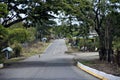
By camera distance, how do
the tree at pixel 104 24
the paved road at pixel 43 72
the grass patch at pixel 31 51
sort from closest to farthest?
the paved road at pixel 43 72 < the tree at pixel 104 24 < the grass patch at pixel 31 51

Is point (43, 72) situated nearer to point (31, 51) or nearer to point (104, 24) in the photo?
point (104, 24)

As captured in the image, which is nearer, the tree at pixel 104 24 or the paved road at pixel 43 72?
the paved road at pixel 43 72

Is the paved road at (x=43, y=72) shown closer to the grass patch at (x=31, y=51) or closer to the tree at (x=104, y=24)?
the tree at (x=104, y=24)

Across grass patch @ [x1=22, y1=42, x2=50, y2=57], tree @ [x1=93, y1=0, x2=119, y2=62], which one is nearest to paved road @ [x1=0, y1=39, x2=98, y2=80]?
tree @ [x1=93, y1=0, x2=119, y2=62]

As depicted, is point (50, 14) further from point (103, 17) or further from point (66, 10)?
point (103, 17)

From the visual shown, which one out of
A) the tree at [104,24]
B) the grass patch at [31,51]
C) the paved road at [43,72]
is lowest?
the grass patch at [31,51]

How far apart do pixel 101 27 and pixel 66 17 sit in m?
5.42

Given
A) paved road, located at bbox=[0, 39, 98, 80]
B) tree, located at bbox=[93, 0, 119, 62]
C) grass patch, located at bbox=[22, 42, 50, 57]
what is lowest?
grass patch, located at bbox=[22, 42, 50, 57]

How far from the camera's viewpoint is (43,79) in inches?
1082

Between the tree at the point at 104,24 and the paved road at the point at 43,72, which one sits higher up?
the tree at the point at 104,24

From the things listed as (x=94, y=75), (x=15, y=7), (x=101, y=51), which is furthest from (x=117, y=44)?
(x=94, y=75)

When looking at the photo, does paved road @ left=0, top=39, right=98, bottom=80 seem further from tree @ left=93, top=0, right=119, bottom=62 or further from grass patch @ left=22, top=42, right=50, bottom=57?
grass patch @ left=22, top=42, right=50, bottom=57

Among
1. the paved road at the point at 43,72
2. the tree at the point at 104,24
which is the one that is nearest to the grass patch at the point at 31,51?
the tree at the point at 104,24

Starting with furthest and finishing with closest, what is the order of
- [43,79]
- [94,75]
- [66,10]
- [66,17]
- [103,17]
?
[66,17] < [103,17] < [66,10] < [94,75] < [43,79]
